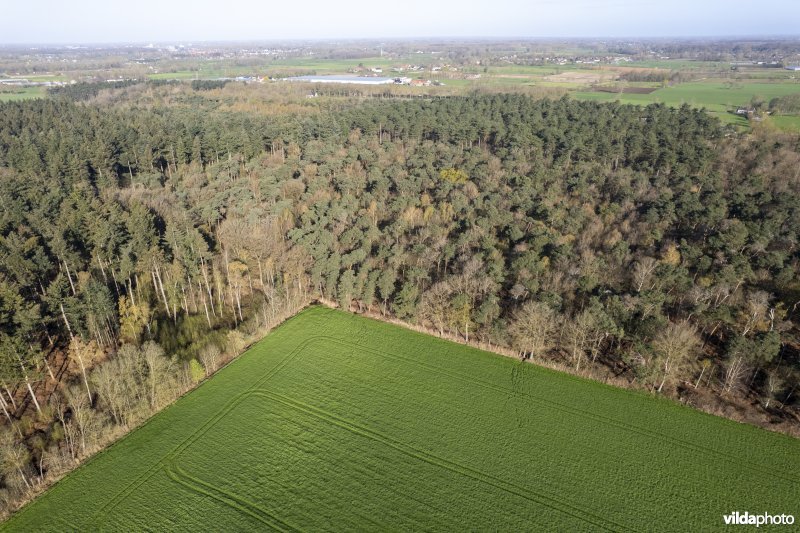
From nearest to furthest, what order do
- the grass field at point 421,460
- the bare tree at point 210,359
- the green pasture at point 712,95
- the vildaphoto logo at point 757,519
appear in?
the vildaphoto logo at point 757,519, the grass field at point 421,460, the bare tree at point 210,359, the green pasture at point 712,95

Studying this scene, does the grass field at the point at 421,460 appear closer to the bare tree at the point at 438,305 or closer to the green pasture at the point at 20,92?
the bare tree at the point at 438,305

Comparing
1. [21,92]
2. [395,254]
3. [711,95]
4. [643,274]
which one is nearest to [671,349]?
[643,274]

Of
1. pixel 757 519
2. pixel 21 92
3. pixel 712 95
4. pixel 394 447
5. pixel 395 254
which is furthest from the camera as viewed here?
pixel 21 92

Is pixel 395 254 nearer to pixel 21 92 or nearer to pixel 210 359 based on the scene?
pixel 210 359

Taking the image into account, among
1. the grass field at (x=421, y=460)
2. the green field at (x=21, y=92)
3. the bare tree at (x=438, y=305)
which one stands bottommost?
the grass field at (x=421, y=460)

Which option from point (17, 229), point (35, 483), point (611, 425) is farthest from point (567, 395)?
point (17, 229)

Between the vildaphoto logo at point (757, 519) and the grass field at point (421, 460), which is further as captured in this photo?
the grass field at point (421, 460)

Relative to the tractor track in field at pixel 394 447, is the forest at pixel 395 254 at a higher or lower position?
higher

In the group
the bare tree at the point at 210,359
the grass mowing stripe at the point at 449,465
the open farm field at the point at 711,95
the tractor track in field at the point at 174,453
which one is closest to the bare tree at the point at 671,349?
the grass mowing stripe at the point at 449,465
